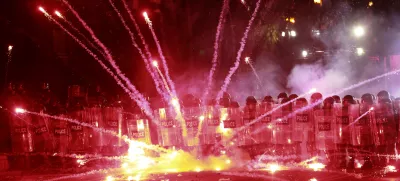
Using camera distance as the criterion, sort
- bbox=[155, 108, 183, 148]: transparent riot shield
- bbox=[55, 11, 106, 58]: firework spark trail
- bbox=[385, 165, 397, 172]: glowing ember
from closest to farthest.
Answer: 1. bbox=[385, 165, 397, 172]: glowing ember
2. bbox=[155, 108, 183, 148]: transparent riot shield
3. bbox=[55, 11, 106, 58]: firework spark trail

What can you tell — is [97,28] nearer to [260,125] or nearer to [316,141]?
[260,125]

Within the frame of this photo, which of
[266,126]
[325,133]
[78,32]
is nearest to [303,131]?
[325,133]

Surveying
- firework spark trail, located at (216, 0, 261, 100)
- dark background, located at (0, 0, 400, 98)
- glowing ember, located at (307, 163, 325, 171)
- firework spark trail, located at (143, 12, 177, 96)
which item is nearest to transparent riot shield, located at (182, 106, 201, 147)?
glowing ember, located at (307, 163, 325, 171)

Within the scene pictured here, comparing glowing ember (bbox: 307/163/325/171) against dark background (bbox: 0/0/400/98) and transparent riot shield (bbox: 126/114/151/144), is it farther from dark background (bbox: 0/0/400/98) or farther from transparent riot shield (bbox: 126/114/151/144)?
dark background (bbox: 0/0/400/98)

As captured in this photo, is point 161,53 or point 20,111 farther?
point 161,53

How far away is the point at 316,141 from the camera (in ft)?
38.0

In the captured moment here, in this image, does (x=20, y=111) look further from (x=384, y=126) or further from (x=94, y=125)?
(x=384, y=126)

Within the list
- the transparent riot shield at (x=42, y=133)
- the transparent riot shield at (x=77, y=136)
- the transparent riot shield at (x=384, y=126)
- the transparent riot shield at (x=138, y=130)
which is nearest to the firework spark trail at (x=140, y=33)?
the transparent riot shield at (x=138, y=130)

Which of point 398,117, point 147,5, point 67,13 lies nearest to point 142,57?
point 147,5

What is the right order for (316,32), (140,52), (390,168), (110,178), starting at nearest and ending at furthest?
(390,168)
(110,178)
(140,52)
(316,32)

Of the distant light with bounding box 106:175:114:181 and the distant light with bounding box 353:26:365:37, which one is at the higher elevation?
the distant light with bounding box 353:26:365:37

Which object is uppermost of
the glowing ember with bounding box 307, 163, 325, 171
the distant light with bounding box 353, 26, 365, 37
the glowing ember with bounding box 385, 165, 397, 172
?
the distant light with bounding box 353, 26, 365, 37

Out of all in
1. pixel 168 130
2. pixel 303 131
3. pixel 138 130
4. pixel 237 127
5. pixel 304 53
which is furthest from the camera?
pixel 304 53

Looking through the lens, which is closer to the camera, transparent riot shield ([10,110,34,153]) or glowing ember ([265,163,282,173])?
glowing ember ([265,163,282,173])
